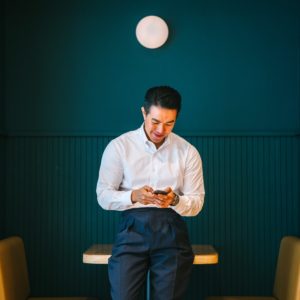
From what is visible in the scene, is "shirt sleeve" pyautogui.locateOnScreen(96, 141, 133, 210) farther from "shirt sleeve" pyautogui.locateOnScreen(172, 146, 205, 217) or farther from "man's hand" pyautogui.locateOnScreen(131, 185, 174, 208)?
"shirt sleeve" pyautogui.locateOnScreen(172, 146, 205, 217)

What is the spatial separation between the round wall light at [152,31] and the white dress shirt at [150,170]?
111 centimetres

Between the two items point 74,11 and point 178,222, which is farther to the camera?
point 74,11

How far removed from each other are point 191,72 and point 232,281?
145 centimetres

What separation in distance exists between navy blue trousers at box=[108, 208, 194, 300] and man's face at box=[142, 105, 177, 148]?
373 millimetres

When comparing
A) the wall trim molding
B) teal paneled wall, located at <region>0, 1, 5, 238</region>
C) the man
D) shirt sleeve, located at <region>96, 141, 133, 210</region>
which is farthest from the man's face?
teal paneled wall, located at <region>0, 1, 5, 238</region>

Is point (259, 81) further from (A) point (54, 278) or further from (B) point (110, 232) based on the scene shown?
(A) point (54, 278)

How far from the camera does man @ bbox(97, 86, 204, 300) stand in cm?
252

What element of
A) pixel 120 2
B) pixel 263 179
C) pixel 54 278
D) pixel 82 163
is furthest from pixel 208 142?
pixel 54 278

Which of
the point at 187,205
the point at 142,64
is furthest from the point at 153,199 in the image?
the point at 142,64

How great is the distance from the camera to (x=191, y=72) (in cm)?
375

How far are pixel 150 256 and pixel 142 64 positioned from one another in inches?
63.4

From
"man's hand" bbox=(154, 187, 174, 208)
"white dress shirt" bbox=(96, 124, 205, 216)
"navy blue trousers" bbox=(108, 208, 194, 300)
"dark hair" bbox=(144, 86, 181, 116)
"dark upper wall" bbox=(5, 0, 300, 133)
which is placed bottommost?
"navy blue trousers" bbox=(108, 208, 194, 300)

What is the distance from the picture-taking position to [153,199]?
244 centimetres

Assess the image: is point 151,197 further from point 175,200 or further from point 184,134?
point 184,134
